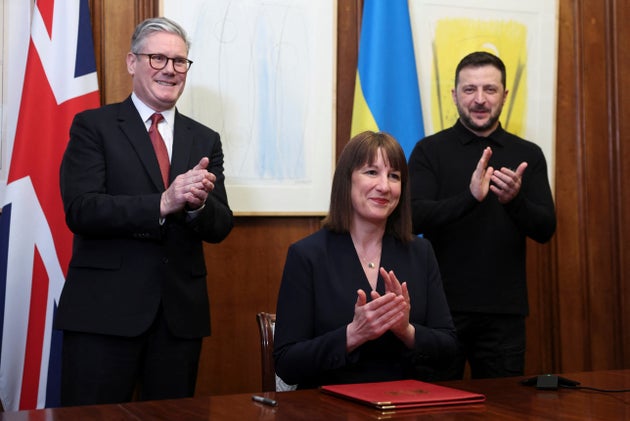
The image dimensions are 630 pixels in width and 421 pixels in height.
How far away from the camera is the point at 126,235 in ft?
9.47

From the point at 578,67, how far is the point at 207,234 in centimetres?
274

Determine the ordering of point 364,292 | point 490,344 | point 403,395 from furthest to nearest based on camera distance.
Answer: point 490,344 < point 364,292 < point 403,395

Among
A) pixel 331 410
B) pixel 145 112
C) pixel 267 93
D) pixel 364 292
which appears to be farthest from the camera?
pixel 267 93

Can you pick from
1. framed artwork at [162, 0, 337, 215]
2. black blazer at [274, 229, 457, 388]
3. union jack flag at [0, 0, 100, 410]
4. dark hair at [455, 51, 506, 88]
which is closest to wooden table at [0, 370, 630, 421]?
black blazer at [274, 229, 457, 388]

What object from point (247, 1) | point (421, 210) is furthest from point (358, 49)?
point (421, 210)

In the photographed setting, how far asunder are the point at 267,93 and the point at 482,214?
1256 millimetres

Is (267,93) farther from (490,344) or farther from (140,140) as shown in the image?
(490,344)

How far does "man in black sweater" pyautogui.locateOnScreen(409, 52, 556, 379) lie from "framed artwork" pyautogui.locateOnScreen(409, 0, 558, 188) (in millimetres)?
Result: 758

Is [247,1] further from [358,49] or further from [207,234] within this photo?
[207,234]

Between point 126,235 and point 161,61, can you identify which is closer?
point 126,235

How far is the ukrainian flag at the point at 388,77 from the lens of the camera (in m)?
4.13

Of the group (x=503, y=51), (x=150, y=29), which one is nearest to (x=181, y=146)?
(x=150, y=29)

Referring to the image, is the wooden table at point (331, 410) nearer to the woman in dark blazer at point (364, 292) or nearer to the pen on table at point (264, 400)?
the pen on table at point (264, 400)

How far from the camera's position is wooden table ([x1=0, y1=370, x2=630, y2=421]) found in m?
1.74
